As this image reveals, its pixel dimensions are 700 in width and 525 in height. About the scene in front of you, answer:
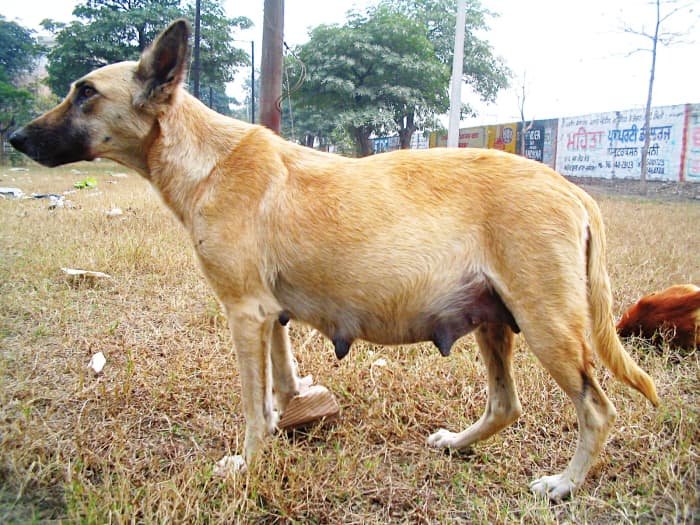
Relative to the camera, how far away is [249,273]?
205 cm

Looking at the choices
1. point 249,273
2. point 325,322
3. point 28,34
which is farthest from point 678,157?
point 28,34

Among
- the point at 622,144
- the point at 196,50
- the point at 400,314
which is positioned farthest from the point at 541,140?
the point at 400,314

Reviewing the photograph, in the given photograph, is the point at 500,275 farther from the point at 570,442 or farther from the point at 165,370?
the point at 165,370

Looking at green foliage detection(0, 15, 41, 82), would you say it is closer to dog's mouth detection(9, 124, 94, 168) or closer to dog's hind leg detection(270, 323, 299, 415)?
dog's mouth detection(9, 124, 94, 168)

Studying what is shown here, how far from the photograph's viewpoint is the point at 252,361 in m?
2.12

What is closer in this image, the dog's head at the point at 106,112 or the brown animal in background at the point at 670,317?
the dog's head at the point at 106,112

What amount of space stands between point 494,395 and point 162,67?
89.2 inches

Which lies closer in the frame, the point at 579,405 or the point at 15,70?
the point at 579,405

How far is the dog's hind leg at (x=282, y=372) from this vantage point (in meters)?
2.49

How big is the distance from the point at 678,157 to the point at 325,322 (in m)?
2.52

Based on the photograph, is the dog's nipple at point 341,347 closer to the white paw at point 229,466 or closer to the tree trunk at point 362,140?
the white paw at point 229,466

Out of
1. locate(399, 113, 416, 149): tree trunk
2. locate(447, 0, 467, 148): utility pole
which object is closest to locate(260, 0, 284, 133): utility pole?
locate(447, 0, 467, 148): utility pole

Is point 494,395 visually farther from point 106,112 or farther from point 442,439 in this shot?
point 106,112

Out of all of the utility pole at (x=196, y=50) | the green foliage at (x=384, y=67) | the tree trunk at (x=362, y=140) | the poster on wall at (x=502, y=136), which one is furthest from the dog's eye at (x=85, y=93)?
the poster on wall at (x=502, y=136)
